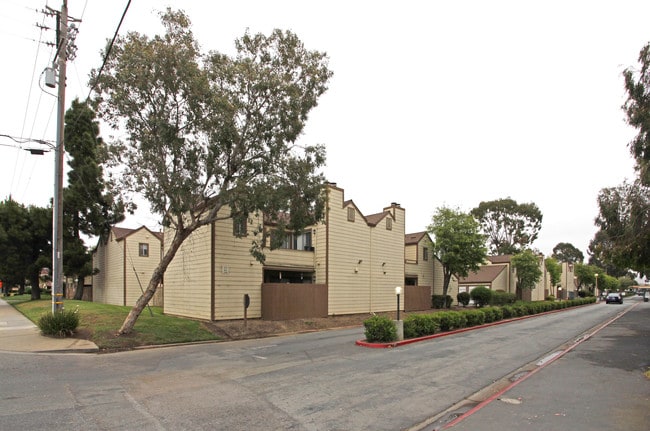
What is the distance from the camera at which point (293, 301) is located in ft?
78.6

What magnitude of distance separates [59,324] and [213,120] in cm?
934

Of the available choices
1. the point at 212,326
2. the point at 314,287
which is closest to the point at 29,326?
the point at 212,326

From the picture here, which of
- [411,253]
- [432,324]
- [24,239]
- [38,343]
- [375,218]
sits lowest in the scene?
[432,324]

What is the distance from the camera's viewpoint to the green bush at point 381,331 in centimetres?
1619

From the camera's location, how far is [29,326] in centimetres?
1953

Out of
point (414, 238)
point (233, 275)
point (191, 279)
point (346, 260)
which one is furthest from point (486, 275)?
point (191, 279)

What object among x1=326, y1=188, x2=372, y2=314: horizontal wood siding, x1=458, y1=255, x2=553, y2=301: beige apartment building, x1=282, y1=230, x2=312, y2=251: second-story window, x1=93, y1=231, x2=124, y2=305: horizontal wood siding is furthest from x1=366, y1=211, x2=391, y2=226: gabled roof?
x1=93, y1=231, x2=124, y2=305: horizontal wood siding

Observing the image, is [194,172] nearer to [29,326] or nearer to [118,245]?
[29,326]

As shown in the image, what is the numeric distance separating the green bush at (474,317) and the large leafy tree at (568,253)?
412 ft

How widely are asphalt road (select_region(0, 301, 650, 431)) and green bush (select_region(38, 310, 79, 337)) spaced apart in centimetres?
317

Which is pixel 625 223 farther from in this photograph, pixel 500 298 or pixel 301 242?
pixel 500 298

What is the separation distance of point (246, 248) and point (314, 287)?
16.7 feet

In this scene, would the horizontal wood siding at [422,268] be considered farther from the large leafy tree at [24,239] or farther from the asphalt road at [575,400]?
the large leafy tree at [24,239]

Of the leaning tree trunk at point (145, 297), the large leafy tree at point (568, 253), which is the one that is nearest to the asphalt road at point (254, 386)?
the leaning tree trunk at point (145, 297)
